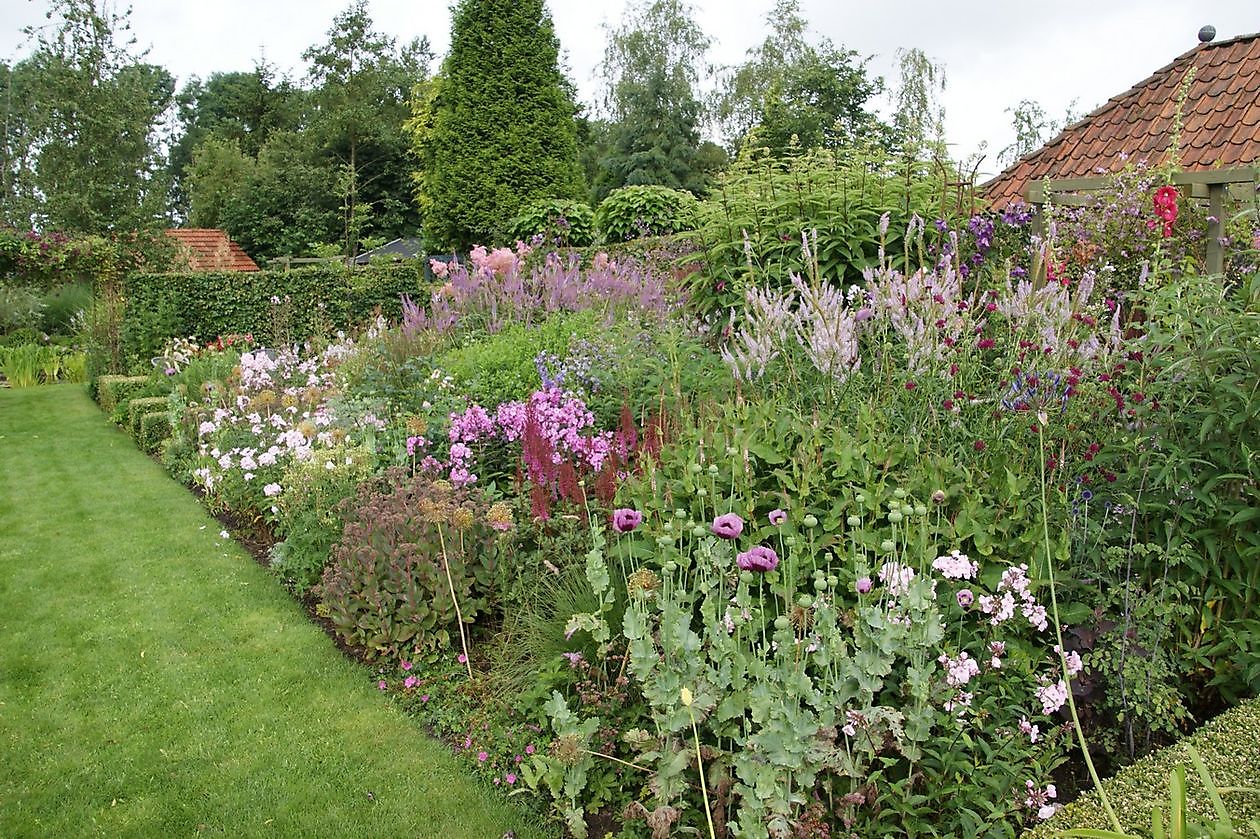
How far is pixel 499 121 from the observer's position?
15359mm

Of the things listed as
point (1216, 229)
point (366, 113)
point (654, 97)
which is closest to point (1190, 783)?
point (1216, 229)

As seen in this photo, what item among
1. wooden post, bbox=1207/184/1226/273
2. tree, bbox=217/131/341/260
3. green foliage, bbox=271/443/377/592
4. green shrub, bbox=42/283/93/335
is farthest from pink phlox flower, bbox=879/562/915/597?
tree, bbox=217/131/341/260

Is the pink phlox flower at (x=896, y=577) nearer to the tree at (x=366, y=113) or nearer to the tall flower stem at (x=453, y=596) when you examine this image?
the tall flower stem at (x=453, y=596)

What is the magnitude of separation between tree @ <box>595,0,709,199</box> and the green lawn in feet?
58.8

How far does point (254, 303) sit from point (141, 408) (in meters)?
3.75

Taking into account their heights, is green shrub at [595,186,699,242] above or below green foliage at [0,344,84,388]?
above

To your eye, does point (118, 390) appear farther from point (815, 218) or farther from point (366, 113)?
point (366, 113)

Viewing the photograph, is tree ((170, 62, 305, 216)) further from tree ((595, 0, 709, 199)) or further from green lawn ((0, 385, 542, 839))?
green lawn ((0, 385, 542, 839))

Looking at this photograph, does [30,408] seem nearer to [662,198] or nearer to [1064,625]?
[662,198]

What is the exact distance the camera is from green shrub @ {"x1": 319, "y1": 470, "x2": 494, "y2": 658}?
11.1ft

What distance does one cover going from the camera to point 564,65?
979 inches

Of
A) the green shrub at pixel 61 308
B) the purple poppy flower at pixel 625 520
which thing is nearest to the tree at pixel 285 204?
the green shrub at pixel 61 308

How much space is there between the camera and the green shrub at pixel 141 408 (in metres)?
8.12

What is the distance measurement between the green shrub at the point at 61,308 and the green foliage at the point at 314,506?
47.6 ft
